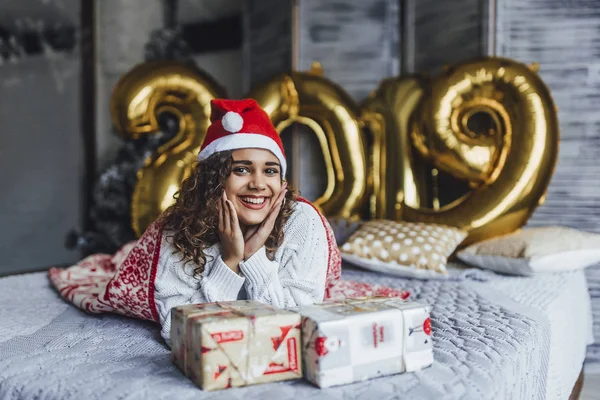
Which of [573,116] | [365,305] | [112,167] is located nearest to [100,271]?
[112,167]

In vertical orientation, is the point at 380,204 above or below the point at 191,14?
below

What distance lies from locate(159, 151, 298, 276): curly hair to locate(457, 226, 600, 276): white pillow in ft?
2.82

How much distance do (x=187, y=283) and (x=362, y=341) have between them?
0.44m

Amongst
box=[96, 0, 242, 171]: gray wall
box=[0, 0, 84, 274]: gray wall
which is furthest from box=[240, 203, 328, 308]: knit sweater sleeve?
box=[0, 0, 84, 274]: gray wall

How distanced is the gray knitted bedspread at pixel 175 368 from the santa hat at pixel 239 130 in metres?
0.42

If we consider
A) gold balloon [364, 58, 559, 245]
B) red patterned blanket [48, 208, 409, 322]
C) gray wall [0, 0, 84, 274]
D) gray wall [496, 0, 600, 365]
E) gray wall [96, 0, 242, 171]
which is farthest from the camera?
gray wall [96, 0, 242, 171]

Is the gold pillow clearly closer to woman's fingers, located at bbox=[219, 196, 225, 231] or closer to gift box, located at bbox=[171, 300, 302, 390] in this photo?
woman's fingers, located at bbox=[219, 196, 225, 231]

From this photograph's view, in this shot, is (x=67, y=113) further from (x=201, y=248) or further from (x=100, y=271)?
(x=201, y=248)

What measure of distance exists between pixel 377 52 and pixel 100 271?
1393 millimetres

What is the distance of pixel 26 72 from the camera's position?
2.45 metres

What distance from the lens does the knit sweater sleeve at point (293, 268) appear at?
1.11 meters

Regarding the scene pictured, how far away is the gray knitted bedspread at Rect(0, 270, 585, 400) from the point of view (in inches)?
32.7

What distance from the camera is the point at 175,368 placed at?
939 millimetres

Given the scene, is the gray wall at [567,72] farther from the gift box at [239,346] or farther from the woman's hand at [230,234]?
the gift box at [239,346]
